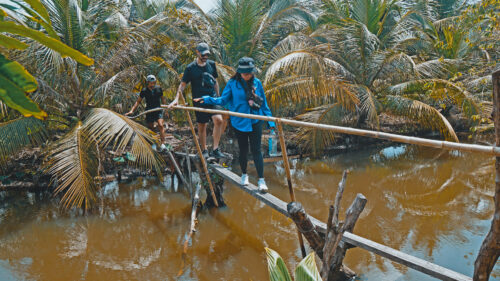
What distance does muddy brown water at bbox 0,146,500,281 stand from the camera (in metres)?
4.17

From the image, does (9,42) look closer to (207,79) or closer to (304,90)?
(207,79)

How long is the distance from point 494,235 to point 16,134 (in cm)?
630

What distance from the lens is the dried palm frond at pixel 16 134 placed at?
5.83 metres

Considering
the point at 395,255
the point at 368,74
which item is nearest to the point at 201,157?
the point at 395,255

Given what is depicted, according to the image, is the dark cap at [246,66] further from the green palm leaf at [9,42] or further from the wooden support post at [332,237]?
the green palm leaf at [9,42]

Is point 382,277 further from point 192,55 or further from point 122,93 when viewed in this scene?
point 192,55

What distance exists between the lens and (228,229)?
5.21 m

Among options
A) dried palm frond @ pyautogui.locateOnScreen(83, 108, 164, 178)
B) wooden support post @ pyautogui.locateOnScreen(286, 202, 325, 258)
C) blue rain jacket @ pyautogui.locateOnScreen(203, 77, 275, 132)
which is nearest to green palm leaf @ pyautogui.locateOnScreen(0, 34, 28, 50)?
wooden support post @ pyautogui.locateOnScreen(286, 202, 325, 258)

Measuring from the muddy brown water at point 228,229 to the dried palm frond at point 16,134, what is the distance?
101 cm

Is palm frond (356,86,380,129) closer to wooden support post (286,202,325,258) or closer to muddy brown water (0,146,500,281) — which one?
muddy brown water (0,146,500,281)

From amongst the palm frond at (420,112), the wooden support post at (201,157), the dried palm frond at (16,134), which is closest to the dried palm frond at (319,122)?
the palm frond at (420,112)

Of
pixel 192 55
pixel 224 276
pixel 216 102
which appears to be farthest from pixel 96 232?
pixel 192 55

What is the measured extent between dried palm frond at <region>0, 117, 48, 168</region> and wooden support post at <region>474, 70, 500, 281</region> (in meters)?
6.22

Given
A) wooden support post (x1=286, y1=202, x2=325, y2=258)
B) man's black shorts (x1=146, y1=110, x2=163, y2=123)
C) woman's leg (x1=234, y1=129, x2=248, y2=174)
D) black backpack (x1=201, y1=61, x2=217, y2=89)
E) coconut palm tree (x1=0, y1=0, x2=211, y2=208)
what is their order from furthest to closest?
man's black shorts (x1=146, y1=110, x2=163, y2=123)
coconut palm tree (x1=0, y1=0, x2=211, y2=208)
black backpack (x1=201, y1=61, x2=217, y2=89)
woman's leg (x1=234, y1=129, x2=248, y2=174)
wooden support post (x1=286, y1=202, x2=325, y2=258)
